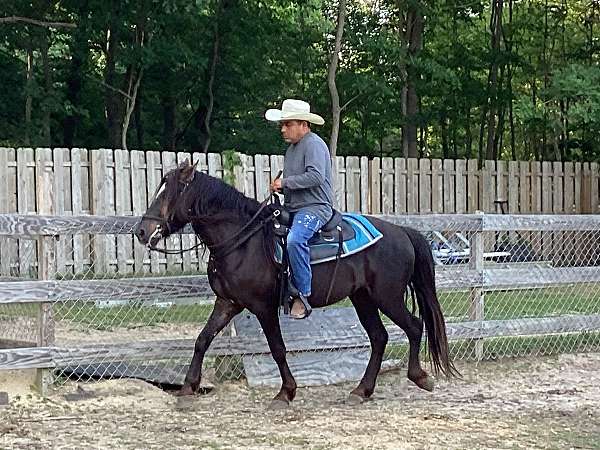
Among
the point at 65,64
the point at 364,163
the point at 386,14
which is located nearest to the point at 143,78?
the point at 65,64

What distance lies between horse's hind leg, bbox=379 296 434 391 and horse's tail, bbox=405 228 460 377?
6.7 inches

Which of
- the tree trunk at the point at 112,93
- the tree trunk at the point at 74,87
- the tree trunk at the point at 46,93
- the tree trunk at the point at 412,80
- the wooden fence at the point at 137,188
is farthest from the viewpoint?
the tree trunk at the point at 74,87

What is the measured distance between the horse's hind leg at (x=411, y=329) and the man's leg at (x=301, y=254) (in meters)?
0.81

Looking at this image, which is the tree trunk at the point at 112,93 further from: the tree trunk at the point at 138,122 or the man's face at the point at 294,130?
the man's face at the point at 294,130

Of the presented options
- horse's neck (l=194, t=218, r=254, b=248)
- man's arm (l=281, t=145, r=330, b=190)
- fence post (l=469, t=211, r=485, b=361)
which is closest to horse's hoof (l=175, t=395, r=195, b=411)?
horse's neck (l=194, t=218, r=254, b=248)

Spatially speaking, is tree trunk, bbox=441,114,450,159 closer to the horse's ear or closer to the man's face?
the man's face

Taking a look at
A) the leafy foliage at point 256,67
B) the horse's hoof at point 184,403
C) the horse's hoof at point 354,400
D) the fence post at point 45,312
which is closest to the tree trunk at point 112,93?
the leafy foliage at point 256,67

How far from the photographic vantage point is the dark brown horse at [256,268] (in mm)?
6645

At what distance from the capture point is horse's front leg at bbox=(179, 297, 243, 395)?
684 cm

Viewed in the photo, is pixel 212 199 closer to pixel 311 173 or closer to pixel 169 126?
pixel 311 173

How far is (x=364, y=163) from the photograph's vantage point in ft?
56.2

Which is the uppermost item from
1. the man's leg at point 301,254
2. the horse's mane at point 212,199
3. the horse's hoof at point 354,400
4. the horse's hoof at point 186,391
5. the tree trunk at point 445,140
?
the tree trunk at point 445,140

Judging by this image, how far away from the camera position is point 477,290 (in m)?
8.71

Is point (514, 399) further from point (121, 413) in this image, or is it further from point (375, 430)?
point (121, 413)
